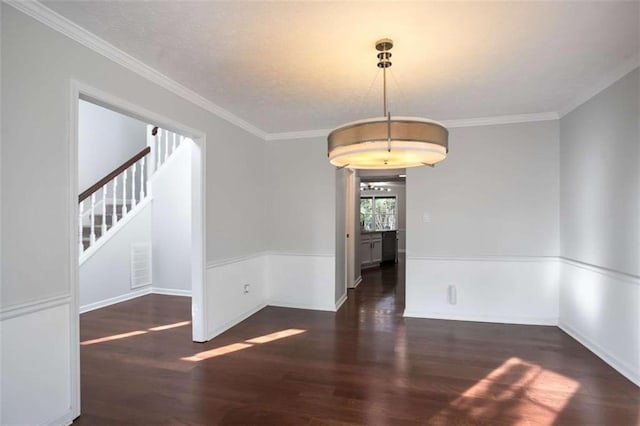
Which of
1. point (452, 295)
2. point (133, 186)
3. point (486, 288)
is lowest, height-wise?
point (452, 295)

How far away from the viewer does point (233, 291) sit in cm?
412

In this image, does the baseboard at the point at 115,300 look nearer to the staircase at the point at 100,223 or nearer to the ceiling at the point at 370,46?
the staircase at the point at 100,223

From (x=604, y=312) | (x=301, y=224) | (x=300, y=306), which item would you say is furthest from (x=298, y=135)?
(x=604, y=312)

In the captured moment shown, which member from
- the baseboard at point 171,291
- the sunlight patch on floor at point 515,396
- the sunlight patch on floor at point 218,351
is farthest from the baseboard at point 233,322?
the sunlight patch on floor at point 515,396

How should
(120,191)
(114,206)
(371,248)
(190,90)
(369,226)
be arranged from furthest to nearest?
(369,226), (371,248), (120,191), (114,206), (190,90)

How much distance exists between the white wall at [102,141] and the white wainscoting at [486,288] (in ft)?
19.4

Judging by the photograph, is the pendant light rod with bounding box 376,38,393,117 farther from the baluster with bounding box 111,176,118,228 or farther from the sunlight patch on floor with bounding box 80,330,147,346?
the baluster with bounding box 111,176,118,228

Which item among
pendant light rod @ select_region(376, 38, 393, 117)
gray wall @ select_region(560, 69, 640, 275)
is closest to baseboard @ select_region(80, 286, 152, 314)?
pendant light rod @ select_region(376, 38, 393, 117)

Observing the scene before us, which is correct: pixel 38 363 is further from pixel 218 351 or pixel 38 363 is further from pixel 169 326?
pixel 169 326

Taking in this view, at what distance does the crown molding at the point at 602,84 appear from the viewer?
2.64 metres

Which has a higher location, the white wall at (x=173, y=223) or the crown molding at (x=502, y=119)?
the crown molding at (x=502, y=119)

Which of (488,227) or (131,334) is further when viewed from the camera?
(488,227)

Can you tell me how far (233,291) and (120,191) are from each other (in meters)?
3.28

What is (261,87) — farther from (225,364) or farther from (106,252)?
(106,252)
